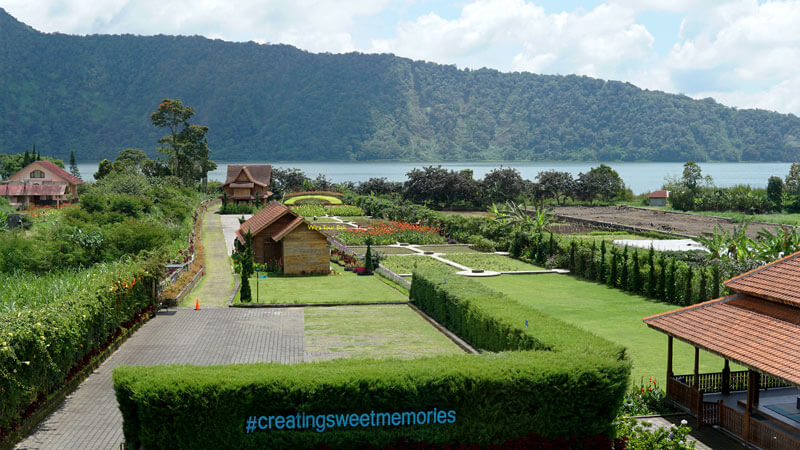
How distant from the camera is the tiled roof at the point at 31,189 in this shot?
220 ft

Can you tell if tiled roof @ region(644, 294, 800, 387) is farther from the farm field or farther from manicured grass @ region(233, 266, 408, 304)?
the farm field

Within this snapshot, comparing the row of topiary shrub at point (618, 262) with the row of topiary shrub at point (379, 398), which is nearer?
the row of topiary shrub at point (379, 398)

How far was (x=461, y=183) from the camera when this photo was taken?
242 ft

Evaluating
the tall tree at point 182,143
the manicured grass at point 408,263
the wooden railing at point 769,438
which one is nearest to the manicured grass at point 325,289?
the manicured grass at point 408,263

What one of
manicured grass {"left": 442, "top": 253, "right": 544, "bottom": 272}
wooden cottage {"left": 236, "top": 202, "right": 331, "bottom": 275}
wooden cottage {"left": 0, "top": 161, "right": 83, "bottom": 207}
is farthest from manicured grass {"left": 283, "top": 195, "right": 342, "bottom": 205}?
wooden cottage {"left": 236, "top": 202, "right": 331, "bottom": 275}

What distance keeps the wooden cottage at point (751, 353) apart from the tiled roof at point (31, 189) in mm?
66573

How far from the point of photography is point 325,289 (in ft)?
99.4

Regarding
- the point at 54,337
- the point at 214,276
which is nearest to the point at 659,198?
the point at 214,276

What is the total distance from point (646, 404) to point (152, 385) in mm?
10652

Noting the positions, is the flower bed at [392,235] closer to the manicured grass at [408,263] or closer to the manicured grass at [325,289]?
the manicured grass at [408,263]

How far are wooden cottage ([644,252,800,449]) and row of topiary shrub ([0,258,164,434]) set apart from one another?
43.8 ft

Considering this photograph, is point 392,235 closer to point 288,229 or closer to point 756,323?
point 288,229

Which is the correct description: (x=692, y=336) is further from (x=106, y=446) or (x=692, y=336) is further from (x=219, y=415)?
(x=106, y=446)

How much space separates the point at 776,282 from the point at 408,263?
24.1 m
